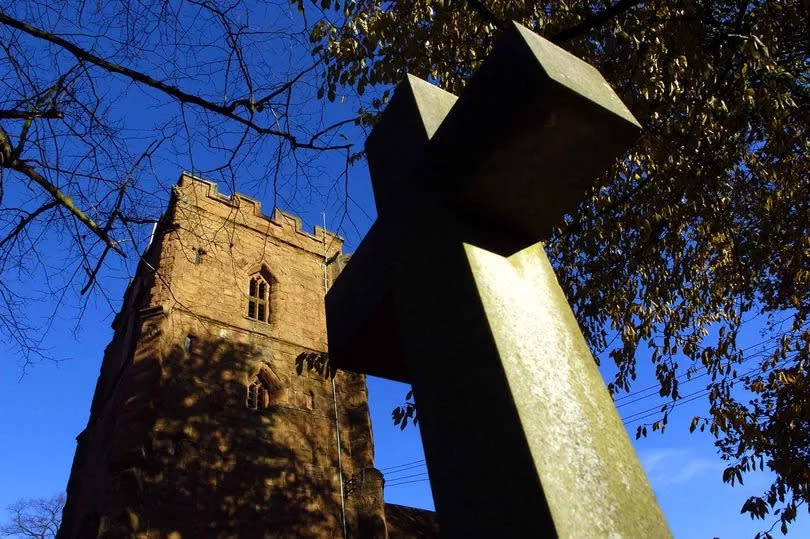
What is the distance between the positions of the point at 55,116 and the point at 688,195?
18.3ft

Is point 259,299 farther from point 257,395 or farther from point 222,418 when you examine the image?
point 222,418

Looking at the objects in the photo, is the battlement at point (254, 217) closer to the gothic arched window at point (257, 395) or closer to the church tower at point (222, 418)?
the church tower at point (222, 418)

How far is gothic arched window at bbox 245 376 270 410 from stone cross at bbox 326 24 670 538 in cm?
1744

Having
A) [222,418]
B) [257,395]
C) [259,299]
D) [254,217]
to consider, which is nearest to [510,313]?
[222,418]

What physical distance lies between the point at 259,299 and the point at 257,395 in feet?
13.6

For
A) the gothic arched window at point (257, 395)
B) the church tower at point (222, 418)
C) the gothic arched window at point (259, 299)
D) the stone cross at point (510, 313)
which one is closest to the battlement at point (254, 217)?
the church tower at point (222, 418)

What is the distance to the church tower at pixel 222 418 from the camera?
14758mm

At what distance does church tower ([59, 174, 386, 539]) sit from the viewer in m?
14.8

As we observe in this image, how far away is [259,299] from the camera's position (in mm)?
21141

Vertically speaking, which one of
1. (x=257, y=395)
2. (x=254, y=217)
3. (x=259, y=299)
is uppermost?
(x=254, y=217)

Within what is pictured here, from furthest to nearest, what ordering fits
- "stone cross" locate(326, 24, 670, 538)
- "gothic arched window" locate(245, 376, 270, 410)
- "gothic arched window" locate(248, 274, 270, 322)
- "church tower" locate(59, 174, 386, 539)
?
"gothic arched window" locate(248, 274, 270, 322)
"gothic arched window" locate(245, 376, 270, 410)
"church tower" locate(59, 174, 386, 539)
"stone cross" locate(326, 24, 670, 538)

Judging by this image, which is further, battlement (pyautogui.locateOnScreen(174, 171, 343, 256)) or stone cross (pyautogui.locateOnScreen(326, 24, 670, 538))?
battlement (pyautogui.locateOnScreen(174, 171, 343, 256))

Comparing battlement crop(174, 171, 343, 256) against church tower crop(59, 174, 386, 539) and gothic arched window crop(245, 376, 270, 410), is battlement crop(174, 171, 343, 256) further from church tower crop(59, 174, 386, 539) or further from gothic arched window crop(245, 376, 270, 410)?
gothic arched window crop(245, 376, 270, 410)

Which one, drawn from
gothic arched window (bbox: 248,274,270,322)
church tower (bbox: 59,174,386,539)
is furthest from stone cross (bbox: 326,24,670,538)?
gothic arched window (bbox: 248,274,270,322)
